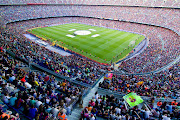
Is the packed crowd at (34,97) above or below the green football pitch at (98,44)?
above

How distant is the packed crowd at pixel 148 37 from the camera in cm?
2803

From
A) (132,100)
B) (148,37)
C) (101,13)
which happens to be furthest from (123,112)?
(101,13)

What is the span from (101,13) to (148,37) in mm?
37347

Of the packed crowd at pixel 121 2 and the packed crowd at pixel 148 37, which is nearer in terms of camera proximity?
the packed crowd at pixel 148 37

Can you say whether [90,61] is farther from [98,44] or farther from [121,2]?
[121,2]

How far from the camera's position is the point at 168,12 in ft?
205

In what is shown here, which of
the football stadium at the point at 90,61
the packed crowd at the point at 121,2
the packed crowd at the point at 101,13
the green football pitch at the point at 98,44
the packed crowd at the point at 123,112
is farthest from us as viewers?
the packed crowd at the point at 121,2

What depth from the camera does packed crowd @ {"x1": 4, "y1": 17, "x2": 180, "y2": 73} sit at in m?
28.0

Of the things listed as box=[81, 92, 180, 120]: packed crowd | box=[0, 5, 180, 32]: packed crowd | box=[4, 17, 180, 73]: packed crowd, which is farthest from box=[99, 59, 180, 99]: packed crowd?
box=[0, 5, 180, 32]: packed crowd

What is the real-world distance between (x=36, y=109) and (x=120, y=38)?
153 ft

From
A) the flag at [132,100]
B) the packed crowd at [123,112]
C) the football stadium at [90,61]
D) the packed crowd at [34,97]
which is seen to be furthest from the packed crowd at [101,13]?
the packed crowd at [34,97]

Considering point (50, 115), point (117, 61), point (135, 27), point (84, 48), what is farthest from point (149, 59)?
point (135, 27)

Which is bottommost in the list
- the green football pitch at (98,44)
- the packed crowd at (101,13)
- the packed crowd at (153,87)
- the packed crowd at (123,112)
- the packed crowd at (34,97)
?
the green football pitch at (98,44)

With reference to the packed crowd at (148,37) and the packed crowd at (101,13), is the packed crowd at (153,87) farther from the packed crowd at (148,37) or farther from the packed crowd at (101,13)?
the packed crowd at (101,13)
